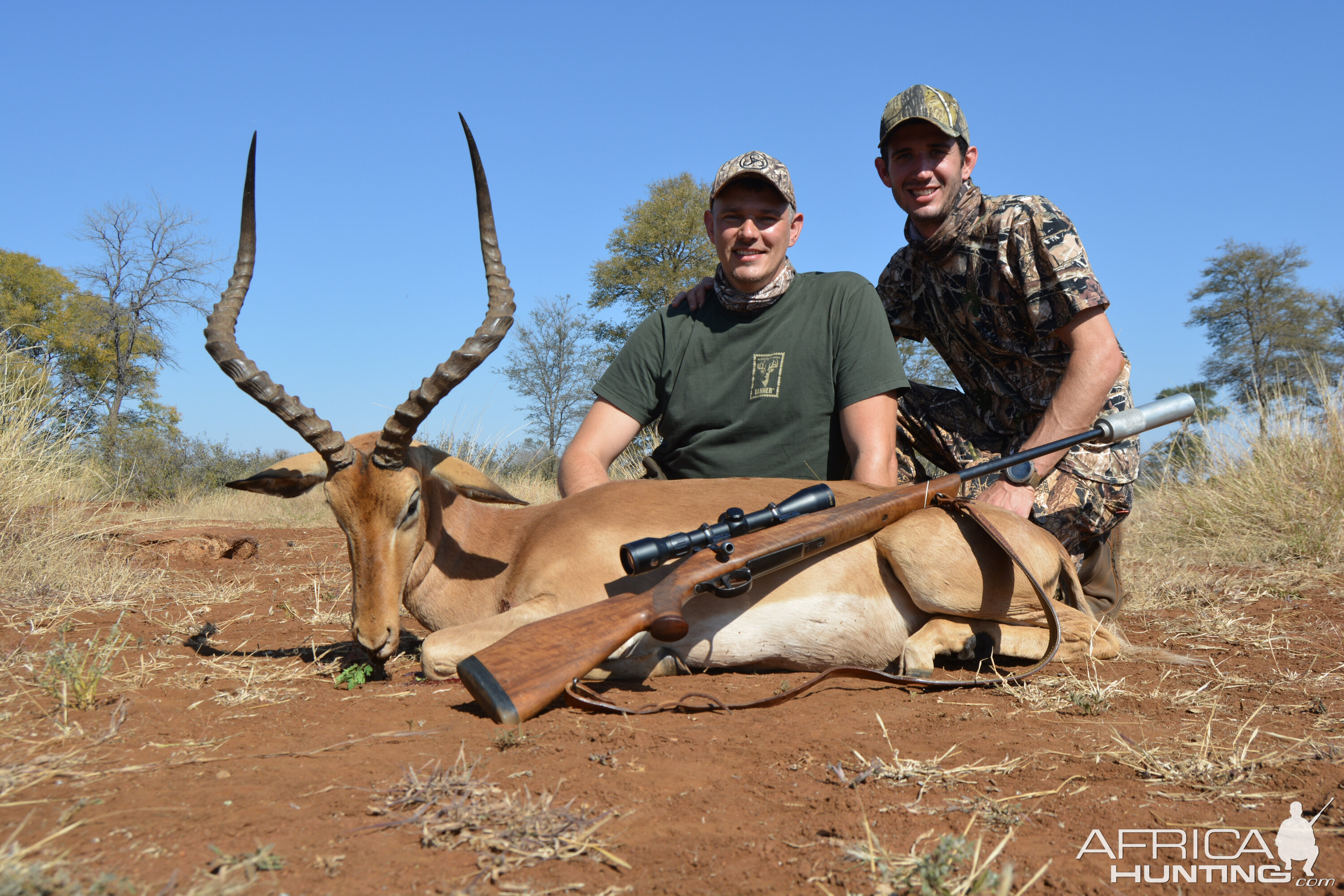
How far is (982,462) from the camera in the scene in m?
5.58

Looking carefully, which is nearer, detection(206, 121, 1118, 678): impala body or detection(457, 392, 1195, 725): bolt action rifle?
detection(457, 392, 1195, 725): bolt action rifle

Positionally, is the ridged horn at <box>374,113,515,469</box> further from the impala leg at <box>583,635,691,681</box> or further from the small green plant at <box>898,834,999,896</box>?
the small green plant at <box>898,834,999,896</box>

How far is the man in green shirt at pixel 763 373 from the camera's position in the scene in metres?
5.29

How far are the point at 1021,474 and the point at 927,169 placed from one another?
2333 mm

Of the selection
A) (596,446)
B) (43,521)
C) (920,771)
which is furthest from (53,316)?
(920,771)

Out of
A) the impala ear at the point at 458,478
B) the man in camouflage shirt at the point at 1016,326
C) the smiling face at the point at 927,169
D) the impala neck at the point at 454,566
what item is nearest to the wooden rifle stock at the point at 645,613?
the impala neck at the point at 454,566

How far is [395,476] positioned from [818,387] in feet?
8.66

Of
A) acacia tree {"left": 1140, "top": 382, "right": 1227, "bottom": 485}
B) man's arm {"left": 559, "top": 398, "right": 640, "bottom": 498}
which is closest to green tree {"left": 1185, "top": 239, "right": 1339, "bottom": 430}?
acacia tree {"left": 1140, "top": 382, "right": 1227, "bottom": 485}

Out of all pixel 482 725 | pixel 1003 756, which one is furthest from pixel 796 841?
pixel 482 725

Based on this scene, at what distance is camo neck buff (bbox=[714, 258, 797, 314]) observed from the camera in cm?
553

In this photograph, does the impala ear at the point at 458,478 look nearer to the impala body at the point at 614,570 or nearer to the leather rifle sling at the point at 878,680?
the impala body at the point at 614,570

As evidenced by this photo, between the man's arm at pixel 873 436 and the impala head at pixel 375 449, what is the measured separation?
2198mm

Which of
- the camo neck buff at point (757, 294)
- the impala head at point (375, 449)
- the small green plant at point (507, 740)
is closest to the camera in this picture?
the small green plant at point (507, 740)

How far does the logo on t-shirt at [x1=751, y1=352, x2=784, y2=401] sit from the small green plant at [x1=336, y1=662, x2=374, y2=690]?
9.20ft
